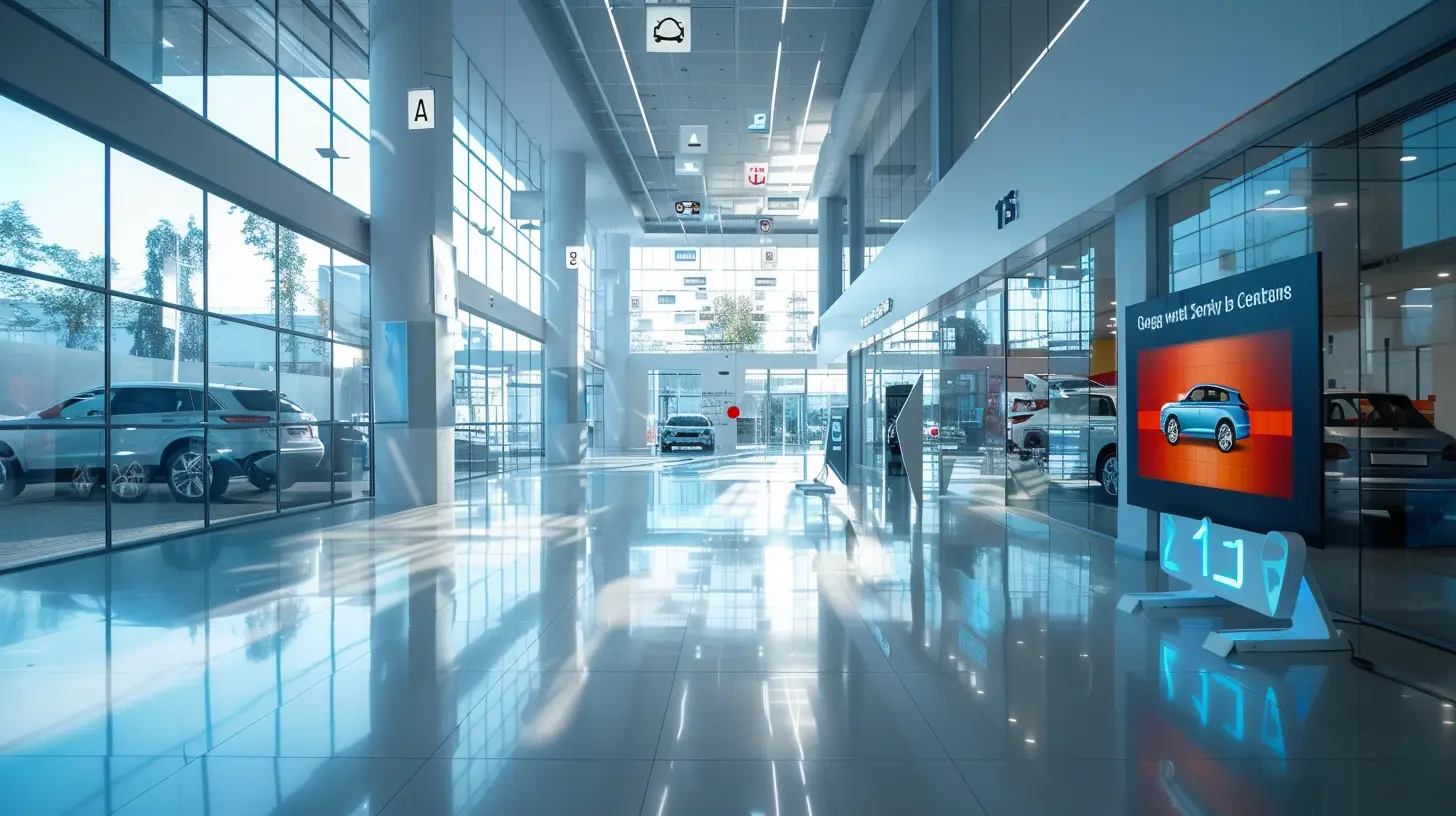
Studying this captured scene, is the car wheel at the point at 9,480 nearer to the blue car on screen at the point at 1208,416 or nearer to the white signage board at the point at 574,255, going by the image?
the blue car on screen at the point at 1208,416

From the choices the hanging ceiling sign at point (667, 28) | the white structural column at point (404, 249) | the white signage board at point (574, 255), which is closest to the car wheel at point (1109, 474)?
the hanging ceiling sign at point (667, 28)

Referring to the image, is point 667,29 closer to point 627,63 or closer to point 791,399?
point 627,63

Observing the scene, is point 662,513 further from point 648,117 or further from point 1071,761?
point 648,117

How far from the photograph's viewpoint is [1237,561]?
541 centimetres

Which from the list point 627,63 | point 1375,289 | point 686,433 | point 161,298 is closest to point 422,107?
point 161,298

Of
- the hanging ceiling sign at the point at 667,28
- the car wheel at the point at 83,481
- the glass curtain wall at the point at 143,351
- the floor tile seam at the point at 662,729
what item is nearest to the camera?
the floor tile seam at the point at 662,729

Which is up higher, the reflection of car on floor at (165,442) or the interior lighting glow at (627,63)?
the interior lighting glow at (627,63)

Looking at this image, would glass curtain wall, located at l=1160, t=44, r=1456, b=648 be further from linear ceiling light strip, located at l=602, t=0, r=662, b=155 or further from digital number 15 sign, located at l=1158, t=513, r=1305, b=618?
linear ceiling light strip, located at l=602, t=0, r=662, b=155

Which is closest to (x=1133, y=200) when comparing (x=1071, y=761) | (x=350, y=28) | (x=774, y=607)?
(x=774, y=607)

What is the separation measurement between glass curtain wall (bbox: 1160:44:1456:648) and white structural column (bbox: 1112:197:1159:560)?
172 millimetres

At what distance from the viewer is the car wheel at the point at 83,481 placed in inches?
352

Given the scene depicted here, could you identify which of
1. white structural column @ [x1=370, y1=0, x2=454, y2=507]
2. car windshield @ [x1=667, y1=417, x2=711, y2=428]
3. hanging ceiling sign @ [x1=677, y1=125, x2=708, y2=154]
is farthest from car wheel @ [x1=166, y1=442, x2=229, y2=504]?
car windshield @ [x1=667, y1=417, x2=711, y2=428]

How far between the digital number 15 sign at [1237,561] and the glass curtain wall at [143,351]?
10.2 metres

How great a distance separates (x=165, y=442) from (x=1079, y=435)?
11.5 m
